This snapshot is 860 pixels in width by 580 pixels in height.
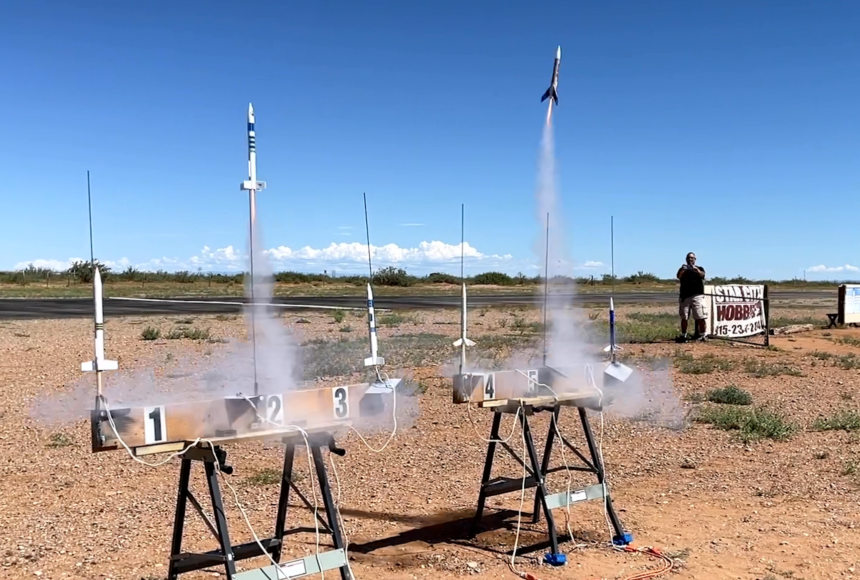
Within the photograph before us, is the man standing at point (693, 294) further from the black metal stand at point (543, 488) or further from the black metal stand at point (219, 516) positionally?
the black metal stand at point (219, 516)

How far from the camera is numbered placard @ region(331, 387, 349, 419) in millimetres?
4953

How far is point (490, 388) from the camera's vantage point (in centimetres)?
588

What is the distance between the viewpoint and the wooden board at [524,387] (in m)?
5.73

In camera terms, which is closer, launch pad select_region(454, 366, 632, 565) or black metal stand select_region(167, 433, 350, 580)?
black metal stand select_region(167, 433, 350, 580)

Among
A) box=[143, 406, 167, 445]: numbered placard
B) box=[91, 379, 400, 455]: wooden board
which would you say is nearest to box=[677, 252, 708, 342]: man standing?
box=[91, 379, 400, 455]: wooden board

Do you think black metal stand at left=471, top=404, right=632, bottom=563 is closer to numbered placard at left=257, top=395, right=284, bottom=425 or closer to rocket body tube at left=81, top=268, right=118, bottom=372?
numbered placard at left=257, top=395, right=284, bottom=425

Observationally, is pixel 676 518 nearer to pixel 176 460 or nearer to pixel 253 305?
pixel 253 305

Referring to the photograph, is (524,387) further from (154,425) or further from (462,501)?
(154,425)

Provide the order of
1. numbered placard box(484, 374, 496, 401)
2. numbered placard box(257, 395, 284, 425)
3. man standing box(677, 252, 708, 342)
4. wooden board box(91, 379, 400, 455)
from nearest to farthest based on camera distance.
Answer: wooden board box(91, 379, 400, 455), numbered placard box(257, 395, 284, 425), numbered placard box(484, 374, 496, 401), man standing box(677, 252, 708, 342)

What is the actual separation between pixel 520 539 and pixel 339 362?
32.3ft

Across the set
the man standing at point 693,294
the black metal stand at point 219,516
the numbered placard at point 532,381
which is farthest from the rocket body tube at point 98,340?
the man standing at point 693,294

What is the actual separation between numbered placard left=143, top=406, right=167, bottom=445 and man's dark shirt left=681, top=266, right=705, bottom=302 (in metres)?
17.0

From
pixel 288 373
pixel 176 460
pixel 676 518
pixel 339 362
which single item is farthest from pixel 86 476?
pixel 339 362

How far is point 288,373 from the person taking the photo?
5.71m
